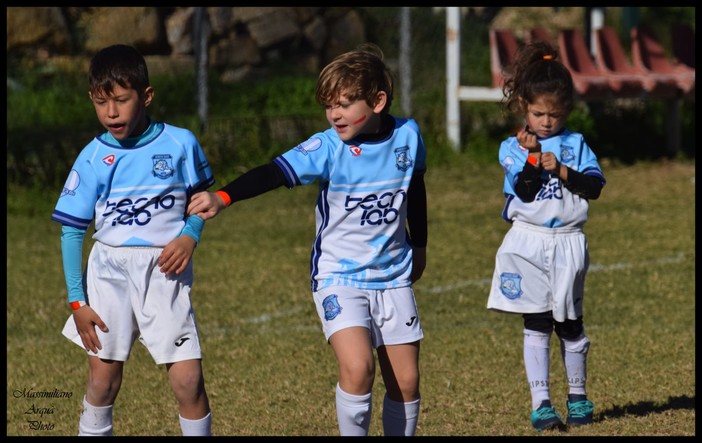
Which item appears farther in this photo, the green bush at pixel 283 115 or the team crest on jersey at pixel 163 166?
the green bush at pixel 283 115

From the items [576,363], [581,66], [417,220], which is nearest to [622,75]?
[581,66]

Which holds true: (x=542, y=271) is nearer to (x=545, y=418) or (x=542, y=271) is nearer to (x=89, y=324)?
(x=545, y=418)

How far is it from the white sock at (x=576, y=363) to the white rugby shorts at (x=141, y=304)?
192 centimetres

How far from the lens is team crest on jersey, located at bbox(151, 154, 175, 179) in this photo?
4715 millimetres

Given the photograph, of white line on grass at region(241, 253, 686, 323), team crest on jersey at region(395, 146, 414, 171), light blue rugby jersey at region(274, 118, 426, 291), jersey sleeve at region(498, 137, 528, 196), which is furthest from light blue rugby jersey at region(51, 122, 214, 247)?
white line on grass at region(241, 253, 686, 323)

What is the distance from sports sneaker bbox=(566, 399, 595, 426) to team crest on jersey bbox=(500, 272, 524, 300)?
59 centimetres

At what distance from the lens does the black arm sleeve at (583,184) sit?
5.41 m

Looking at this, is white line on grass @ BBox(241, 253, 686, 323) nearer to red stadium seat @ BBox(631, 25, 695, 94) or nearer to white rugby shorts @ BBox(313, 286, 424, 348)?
white rugby shorts @ BBox(313, 286, 424, 348)

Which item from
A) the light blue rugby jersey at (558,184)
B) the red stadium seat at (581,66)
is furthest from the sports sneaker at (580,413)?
the red stadium seat at (581,66)

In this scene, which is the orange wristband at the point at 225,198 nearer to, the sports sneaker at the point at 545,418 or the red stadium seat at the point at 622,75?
the sports sneaker at the point at 545,418

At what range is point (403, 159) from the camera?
15.9 feet

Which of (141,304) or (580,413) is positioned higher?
(141,304)

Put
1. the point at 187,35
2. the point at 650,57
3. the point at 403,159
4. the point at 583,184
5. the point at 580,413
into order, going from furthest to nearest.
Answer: the point at 187,35 → the point at 650,57 → the point at 580,413 → the point at 583,184 → the point at 403,159

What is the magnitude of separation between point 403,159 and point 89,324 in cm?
137
